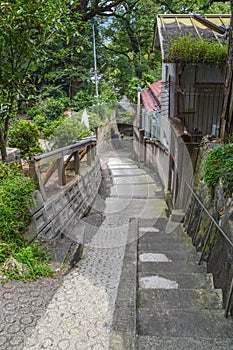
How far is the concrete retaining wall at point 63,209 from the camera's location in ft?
13.1

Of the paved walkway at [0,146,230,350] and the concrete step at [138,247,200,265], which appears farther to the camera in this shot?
the concrete step at [138,247,200,265]

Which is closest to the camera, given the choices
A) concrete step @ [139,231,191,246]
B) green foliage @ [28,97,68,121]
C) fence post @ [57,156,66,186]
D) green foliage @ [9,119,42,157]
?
concrete step @ [139,231,191,246]

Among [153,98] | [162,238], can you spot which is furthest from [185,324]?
[153,98]

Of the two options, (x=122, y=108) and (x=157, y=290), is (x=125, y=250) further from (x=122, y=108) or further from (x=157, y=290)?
(x=122, y=108)

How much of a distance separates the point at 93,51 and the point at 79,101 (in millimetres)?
3198

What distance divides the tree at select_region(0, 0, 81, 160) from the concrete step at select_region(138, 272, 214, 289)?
9.96 ft

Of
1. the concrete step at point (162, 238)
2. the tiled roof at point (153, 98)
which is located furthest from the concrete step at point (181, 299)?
the tiled roof at point (153, 98)

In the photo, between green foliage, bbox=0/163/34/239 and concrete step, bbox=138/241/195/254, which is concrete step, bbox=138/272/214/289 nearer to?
concrete step, bbox=138/241/195/254

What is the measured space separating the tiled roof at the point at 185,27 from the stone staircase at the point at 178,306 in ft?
15.6

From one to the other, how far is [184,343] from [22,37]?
407 centimetres

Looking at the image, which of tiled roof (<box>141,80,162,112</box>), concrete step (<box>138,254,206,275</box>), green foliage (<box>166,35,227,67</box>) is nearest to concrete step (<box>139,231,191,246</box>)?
concrete step (<box>138,254,206,275</box>)

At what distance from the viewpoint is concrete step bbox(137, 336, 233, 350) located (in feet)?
6.95

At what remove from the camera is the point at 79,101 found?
14.2 m

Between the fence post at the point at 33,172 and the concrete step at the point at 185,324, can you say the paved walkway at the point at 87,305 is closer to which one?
the concrete step at the point at 185,324
